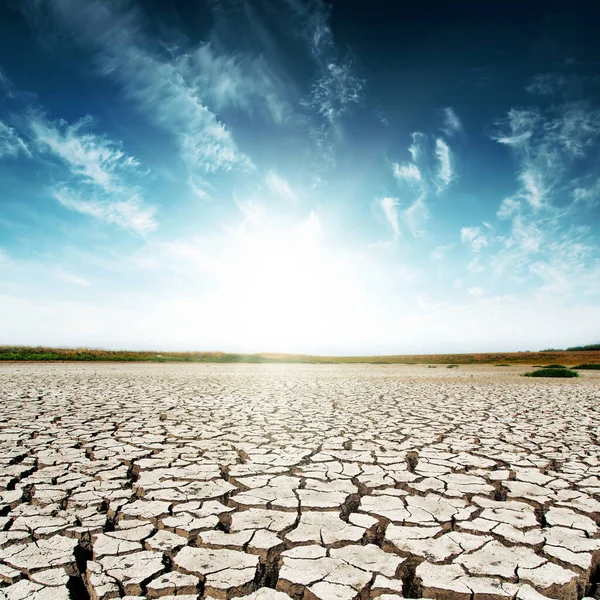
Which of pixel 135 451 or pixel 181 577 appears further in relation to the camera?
pixel 135 451

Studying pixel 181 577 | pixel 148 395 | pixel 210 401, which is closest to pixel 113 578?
pixel 181 577

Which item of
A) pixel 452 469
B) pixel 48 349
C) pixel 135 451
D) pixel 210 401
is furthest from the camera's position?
pixel 48 349

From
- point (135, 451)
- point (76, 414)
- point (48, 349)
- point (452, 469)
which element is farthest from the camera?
point (48, 349)

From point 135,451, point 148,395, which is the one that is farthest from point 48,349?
point 135,451

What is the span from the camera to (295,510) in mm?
2346

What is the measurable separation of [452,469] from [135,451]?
9.16 ft

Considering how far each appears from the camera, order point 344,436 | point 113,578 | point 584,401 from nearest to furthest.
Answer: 1. point 113,578
2. point 344,436
3. point 584,401

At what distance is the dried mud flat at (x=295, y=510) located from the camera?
165cm

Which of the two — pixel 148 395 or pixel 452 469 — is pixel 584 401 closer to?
pixel 452 469

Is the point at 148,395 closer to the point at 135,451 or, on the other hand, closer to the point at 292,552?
the point at 135,451

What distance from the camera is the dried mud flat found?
165cm

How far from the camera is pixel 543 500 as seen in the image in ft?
8.27

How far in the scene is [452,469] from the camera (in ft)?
10.3

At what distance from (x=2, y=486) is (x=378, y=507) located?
99.8 inches
